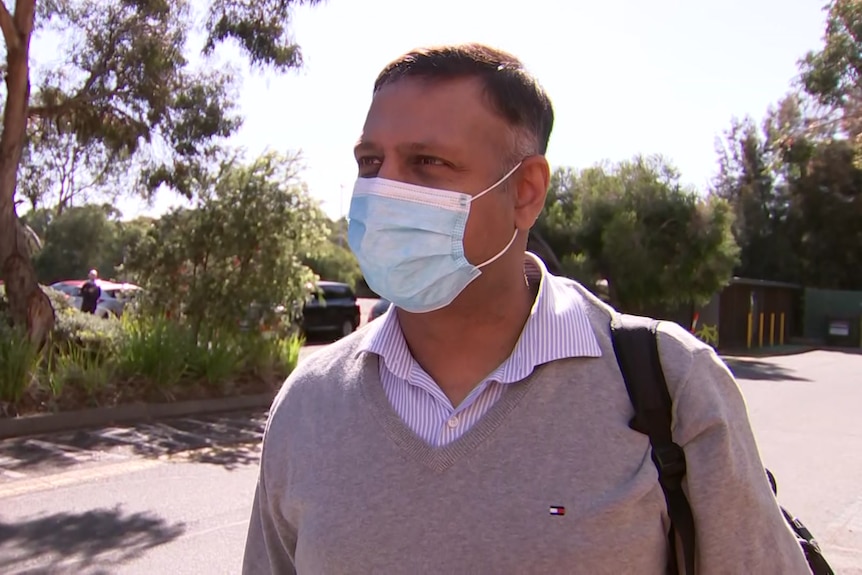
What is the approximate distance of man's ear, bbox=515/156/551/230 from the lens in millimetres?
1793

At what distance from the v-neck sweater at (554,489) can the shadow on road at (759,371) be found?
62.7 ft

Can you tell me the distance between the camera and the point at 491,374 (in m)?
1.65

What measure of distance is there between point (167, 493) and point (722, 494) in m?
6.53

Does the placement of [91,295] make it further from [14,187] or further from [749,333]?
[749,333]

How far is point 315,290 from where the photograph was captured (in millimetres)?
13984

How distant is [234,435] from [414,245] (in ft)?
28.2

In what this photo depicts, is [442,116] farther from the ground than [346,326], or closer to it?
farther from the ground

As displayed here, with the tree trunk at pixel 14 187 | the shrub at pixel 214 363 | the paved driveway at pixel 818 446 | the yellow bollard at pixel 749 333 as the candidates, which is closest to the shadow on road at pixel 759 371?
the paved driveway at pixel 818 446

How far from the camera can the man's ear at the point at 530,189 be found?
1.79 m

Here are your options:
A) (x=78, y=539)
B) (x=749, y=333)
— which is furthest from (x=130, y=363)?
(x=749, y=333)

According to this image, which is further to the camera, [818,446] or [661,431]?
[818,446]

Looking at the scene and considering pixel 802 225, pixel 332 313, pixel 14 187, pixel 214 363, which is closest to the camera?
pixel 14 187

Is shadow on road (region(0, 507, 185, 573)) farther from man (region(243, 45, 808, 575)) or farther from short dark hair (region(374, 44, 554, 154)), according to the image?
short dark hair (region(374, 44, 554, 154))

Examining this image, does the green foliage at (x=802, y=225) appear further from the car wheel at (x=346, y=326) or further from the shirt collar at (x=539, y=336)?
the shirt collar at (x=539, y=336)
